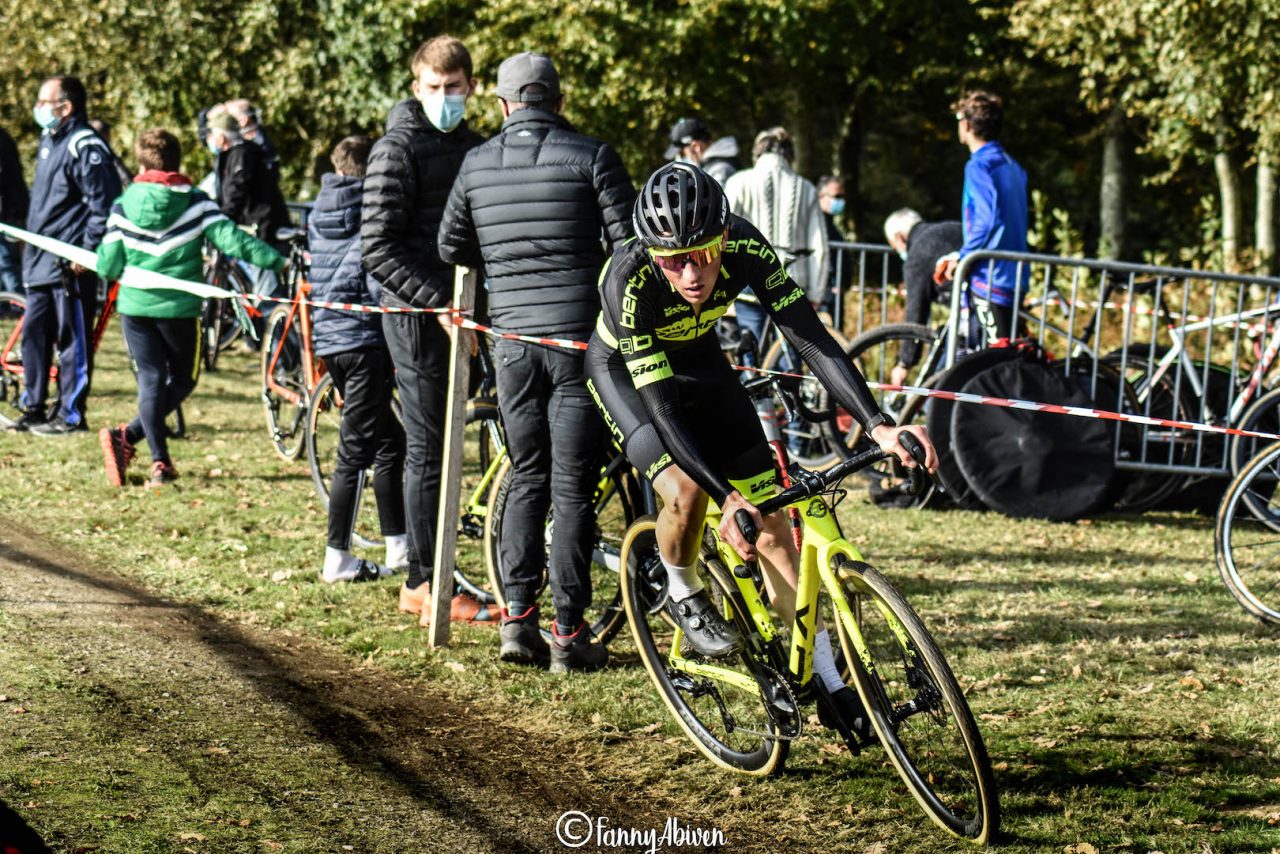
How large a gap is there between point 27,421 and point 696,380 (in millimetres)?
7844

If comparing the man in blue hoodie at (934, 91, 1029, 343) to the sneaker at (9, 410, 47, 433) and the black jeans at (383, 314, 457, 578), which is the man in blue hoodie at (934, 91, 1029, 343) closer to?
the black jeans at (383, 314, 457, 578)

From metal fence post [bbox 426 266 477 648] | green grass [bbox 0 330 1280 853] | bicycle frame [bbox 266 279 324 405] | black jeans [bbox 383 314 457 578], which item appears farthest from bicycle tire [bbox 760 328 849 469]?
metal fence post [bbox 426 266 477 648]

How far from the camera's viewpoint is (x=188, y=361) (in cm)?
965

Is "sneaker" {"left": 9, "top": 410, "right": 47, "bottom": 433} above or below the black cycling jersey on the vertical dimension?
below

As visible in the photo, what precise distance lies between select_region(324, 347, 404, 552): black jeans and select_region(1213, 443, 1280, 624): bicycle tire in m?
4.04

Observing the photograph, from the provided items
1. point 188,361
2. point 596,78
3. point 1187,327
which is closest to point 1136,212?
point 596,78

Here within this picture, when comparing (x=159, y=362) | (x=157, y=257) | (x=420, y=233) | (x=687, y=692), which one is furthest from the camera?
(x=159, y=362)

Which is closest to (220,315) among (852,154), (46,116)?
(46,116)

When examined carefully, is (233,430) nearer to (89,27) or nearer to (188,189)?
(188,189)

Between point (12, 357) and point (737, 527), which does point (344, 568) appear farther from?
point (12, 357)

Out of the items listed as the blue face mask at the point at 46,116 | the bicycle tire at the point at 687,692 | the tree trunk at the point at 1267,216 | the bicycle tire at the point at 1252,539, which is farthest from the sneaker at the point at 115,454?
the tree trunk at the point at 1267,216

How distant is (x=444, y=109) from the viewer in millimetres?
6555

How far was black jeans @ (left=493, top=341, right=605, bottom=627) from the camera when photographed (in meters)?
5.94

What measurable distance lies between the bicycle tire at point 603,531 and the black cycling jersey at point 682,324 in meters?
1.28
